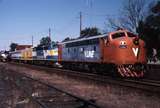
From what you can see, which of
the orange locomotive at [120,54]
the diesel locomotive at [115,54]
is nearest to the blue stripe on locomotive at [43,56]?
the diesel locomotive at [115,54]

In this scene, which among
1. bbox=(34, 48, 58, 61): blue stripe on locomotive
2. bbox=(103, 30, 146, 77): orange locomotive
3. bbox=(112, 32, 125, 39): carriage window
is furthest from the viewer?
bbox=(34, 48, 58, 61): blue stripe on locomotive

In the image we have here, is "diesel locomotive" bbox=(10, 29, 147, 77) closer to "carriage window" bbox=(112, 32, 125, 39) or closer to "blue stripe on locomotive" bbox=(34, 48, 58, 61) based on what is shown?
"carriage window" bbox=(112, 32, 125, 39)

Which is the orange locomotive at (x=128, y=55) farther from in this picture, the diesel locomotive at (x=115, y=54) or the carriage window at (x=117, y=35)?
the carriage window at (x=117, y=35)

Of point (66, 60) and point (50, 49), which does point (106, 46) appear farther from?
point (50, 49)

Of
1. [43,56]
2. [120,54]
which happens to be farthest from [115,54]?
[43,56]

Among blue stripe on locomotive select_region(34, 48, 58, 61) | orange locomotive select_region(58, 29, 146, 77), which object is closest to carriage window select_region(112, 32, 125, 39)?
orange locomotive select_region(58, 29, 146, 77)

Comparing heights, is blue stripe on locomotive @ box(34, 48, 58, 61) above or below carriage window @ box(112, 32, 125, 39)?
below

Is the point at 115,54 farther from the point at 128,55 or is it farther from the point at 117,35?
the point at 117,35

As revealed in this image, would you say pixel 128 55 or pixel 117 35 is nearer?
pixel 128 55

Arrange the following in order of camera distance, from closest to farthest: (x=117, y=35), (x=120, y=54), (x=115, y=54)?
(x=120, y=54) < (x=115, y=54) < (x=117, y=35)

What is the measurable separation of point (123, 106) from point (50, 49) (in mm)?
36390

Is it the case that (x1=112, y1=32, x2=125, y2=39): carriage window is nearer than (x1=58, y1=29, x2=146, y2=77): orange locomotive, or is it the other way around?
(x1=58, y1=29, x2=146, y2=77): orange locomotive

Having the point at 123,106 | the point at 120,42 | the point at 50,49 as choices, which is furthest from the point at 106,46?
the point at 50,49

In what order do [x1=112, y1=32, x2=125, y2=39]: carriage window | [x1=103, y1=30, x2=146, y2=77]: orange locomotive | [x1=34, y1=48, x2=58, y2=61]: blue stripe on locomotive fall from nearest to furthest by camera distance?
[x1=103, y1=30, x2=146, y2=77]: orange locomotive
[x1=112, y1=32, x2=125, y2=39]: carriage window
[x1=34, y1=48, x2=58, y2=61]: blue stripe on locomotive
